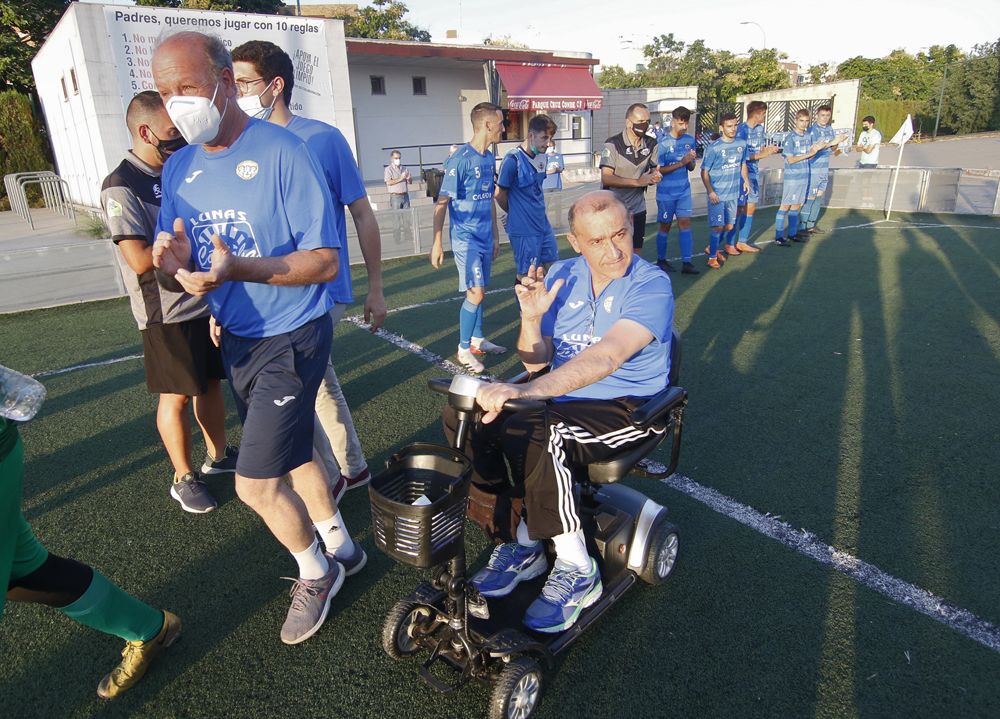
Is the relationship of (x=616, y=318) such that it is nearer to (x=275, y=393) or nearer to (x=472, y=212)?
(x=275, y=393)

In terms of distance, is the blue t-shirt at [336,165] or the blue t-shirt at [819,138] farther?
the blue t-shirt at [819,138]

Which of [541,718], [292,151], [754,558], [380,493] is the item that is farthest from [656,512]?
[292,151]

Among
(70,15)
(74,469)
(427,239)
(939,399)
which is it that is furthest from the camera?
(70,15)

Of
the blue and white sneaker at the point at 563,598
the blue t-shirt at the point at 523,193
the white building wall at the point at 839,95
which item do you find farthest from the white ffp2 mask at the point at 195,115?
the white building wall at the point at 839,95

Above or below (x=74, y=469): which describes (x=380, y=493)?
above

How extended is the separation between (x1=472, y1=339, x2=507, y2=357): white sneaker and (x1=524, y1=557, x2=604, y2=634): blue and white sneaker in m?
3.28

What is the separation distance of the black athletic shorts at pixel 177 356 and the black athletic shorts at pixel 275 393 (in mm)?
967

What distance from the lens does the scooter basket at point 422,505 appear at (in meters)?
1.76

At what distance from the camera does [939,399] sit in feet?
14.7

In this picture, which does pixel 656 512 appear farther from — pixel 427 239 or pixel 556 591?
pixel 427 239

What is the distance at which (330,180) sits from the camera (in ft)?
10.4

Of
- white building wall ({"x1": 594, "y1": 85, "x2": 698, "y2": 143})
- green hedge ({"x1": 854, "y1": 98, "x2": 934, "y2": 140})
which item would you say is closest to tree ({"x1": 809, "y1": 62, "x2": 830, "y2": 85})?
green hedge ({"x1": 854, "y1": 98, "x2": 934, "y2": 140})

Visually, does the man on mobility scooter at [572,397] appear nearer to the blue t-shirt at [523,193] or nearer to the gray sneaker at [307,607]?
the gray sneaker at [307,607]

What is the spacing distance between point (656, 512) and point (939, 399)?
309 cm
